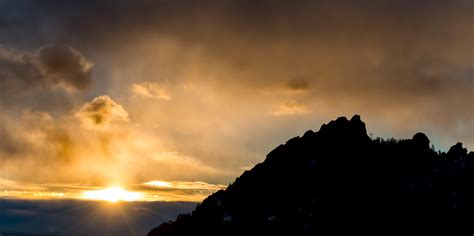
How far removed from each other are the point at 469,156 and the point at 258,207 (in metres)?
28.2

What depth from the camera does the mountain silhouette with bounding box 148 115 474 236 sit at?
215ft

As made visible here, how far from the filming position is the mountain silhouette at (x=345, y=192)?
2576 inches

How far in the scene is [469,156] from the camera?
7331cm

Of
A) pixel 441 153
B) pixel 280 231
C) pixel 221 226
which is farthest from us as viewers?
pixel 441 153

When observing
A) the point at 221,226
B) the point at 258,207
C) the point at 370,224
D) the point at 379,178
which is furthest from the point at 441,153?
the point at 221,226

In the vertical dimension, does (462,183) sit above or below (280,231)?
above

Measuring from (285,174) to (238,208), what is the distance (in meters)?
7.58

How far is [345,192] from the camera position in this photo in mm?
67875

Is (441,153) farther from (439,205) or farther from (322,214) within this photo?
(322,214)

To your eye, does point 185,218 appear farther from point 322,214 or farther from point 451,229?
point 451,229

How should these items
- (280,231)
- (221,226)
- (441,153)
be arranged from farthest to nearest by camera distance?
(441,153) → (221,226) → (280,231)

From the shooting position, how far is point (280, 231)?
212 ft

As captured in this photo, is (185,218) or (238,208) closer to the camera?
(238,208)

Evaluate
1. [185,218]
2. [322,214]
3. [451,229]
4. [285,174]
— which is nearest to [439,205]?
[451,229]
